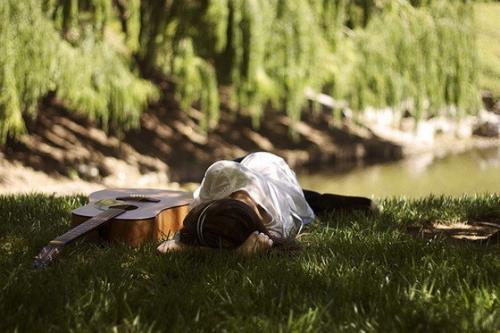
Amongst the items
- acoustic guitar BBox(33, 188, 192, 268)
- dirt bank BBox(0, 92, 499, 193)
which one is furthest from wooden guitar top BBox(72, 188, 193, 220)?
dirt bank BBox(0, 92, 499, 193)

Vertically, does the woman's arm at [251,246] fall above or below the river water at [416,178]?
above

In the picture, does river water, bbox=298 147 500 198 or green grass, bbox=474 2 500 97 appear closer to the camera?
river water, bbox=298 147 500 198

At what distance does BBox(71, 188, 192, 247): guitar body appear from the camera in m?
2.87

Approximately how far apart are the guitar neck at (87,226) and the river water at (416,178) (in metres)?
5.38

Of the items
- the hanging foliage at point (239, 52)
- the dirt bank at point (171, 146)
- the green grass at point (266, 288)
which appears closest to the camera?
the green grass at point (266, 288)

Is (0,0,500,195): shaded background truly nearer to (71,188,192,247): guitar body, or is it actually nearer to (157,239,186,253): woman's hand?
(71,188,192,247): guitar body

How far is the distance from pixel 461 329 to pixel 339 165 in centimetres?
890

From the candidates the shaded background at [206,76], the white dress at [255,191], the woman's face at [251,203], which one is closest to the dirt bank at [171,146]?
the shaded background at [206,76]

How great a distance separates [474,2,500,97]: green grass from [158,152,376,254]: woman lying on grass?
1316 centimetres

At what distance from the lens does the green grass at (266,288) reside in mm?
1869

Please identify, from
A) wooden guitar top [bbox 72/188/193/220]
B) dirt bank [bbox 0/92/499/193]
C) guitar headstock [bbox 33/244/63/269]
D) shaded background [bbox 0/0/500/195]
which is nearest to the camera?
guitar headstock [bbox 33/244/63/269]

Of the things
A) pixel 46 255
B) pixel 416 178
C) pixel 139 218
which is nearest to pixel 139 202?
pixel 139 218

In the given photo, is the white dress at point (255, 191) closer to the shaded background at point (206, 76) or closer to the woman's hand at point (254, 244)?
the woman's hand at point (254, 244)

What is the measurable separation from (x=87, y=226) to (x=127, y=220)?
17 cm
